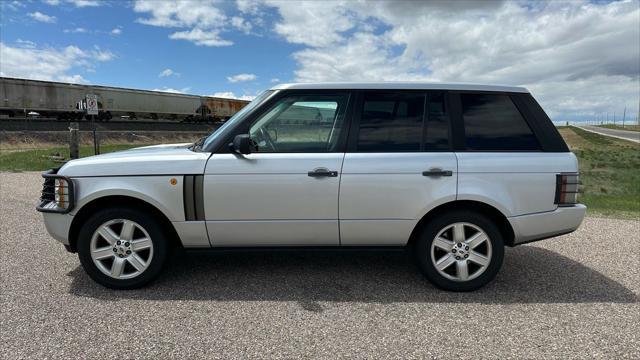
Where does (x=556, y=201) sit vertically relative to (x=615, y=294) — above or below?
above

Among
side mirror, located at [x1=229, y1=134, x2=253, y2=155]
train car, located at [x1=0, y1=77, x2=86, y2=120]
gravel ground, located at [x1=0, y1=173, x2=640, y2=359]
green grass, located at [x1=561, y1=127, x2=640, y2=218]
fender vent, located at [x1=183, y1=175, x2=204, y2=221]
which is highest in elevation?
train car, located at [x1=0, y1=77, x2=86, y2=120]

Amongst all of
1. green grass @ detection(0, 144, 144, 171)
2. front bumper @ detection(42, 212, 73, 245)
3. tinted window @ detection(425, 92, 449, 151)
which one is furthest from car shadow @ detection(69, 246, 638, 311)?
green grass @ detection(0, 144, 144, 171)

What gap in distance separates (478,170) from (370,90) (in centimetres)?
116

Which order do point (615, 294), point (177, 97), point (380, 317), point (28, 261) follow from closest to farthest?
point (380, 317) < point (615, 294) < point (28, 261) < point (177, 97)

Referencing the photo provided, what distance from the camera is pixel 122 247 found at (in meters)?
3.84

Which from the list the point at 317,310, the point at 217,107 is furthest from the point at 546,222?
the point at 217,107

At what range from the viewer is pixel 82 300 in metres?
3.66

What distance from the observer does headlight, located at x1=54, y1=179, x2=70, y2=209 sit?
3.76m

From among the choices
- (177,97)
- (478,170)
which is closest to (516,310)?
(478,170)

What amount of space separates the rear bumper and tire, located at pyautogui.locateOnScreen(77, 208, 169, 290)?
10.2 ft

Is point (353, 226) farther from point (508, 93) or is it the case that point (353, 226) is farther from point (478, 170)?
point (508, 93)

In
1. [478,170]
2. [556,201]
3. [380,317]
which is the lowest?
[380,317]

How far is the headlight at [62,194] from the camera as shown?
148 inches

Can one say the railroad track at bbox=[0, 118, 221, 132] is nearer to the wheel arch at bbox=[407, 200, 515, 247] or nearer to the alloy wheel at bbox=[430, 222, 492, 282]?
the wheel arch at bbox=[407, 200, 515, 247]
